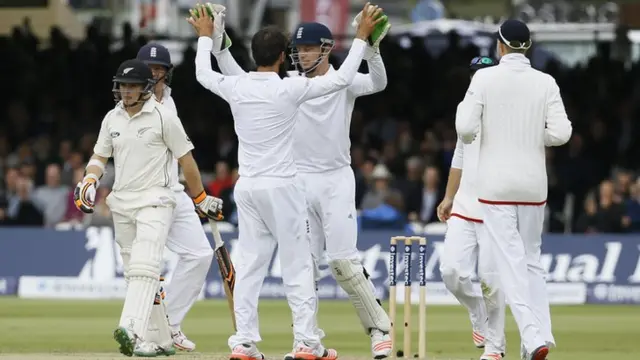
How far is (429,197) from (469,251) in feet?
29.7

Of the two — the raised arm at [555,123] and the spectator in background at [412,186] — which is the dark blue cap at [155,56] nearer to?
the raised arm at [555,123]

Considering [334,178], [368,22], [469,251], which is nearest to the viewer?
[368,22]

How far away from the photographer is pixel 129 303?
9594 mm

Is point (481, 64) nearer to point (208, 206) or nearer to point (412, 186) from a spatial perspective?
point (208, 206)

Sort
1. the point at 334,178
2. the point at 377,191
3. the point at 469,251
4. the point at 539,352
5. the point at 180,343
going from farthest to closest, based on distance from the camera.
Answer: the point at 377,191
the point at 180,343
the point at 469,251
the point at 334,178
the point at 539,352

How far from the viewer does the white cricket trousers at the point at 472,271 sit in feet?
33.4

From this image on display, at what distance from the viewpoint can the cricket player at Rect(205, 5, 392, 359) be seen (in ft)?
Answer: 32.5

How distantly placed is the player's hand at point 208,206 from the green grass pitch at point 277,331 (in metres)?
0.93

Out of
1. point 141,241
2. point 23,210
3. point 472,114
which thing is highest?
point 472,114

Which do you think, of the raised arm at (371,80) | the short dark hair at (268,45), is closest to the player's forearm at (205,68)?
the short dark hair at (268,45)

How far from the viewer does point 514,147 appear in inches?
369

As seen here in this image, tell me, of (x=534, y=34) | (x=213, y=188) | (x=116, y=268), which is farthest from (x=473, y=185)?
(x=534, y=34)

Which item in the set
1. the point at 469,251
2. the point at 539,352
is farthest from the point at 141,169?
the point at 539,352

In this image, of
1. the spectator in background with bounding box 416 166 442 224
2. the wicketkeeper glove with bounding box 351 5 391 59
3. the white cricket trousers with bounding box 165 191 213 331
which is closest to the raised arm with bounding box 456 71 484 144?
the wicketkeeper glove with bounding box 351 5 391 59
